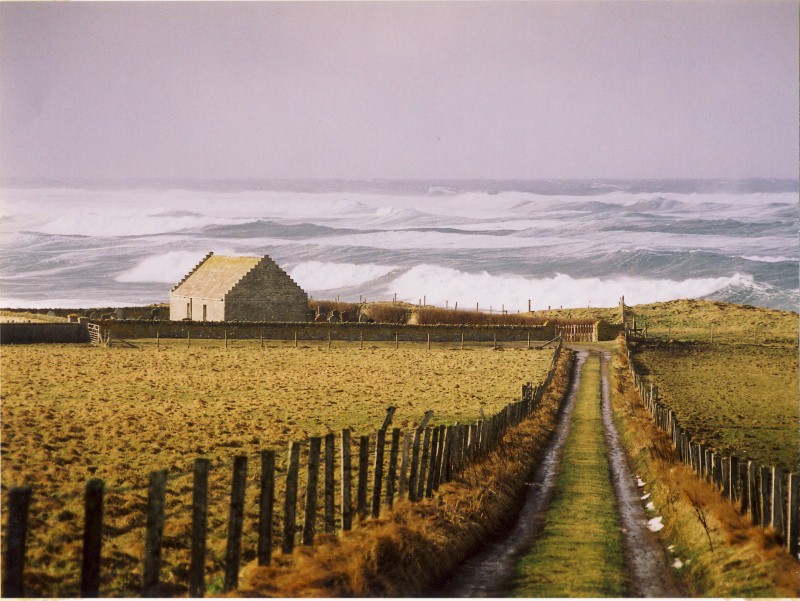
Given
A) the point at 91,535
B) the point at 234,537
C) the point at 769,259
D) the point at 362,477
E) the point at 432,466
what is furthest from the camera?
the point at 769,259

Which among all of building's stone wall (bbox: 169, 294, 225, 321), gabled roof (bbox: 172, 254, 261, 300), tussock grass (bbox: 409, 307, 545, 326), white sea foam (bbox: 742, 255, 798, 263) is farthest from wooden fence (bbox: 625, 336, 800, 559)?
white sea foam (bbox: 742, 255, 798, 263)

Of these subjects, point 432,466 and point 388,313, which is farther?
point 388,313

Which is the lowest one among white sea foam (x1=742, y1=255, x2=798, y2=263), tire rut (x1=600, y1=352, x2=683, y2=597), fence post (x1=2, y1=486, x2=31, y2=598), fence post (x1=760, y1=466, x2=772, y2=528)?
tire rut (x1=600, y1=352, x2=683, y2=597)

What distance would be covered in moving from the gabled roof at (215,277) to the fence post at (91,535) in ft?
196

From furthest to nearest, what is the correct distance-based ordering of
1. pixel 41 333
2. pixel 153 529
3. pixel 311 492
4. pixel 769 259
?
pixel 769 259, pixel 41 333, pixel 311 492, pixel 153 529

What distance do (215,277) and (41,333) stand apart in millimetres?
19504

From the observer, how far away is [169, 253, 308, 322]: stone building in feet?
227

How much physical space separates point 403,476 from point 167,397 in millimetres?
17295

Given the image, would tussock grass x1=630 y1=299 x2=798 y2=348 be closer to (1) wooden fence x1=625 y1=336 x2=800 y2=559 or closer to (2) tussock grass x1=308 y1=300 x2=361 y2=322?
(2) tussock grass x1=308 y1=300 x2=361 y2=322

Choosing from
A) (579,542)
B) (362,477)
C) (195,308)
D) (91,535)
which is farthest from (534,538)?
(195,308)

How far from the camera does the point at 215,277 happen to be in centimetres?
7300

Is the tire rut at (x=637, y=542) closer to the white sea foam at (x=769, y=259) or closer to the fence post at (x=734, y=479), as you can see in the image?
the fence post at (x=734, y=479)

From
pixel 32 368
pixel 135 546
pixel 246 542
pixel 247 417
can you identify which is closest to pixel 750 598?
pixel 246 542

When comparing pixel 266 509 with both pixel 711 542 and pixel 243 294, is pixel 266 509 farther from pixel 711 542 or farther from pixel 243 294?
pixel 243 294
